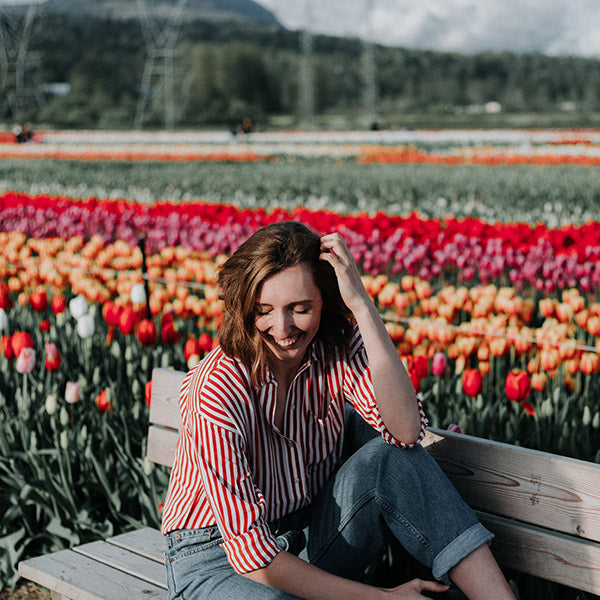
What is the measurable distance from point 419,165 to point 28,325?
45.6 feet

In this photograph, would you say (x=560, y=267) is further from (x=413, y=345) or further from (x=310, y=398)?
(x=310, y=398)

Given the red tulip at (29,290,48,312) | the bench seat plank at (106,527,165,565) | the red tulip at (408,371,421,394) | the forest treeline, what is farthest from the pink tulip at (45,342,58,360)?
the forest treeline

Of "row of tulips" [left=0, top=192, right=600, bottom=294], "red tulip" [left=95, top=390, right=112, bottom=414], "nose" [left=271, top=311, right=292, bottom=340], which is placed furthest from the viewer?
"row of tulips" [left=0, top=192, right=600, bottom=294]

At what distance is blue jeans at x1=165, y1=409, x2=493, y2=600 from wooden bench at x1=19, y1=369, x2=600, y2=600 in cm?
15

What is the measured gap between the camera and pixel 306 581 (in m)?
1.83

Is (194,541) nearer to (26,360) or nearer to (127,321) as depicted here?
(26,360)

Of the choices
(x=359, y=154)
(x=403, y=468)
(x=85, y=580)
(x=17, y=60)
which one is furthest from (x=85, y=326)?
(x=17, y=60)

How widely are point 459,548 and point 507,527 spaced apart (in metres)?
0.23

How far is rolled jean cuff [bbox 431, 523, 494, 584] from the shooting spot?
6.07 ft

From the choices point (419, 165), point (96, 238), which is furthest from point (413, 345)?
point (419, 165)

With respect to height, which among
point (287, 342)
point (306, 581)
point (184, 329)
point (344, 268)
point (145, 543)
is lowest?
point (145, 543)

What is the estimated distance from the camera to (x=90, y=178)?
15406 millimetres

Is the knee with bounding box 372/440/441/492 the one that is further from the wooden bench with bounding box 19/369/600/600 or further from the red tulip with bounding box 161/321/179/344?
the red tulip with bounding box 161/321/179/344

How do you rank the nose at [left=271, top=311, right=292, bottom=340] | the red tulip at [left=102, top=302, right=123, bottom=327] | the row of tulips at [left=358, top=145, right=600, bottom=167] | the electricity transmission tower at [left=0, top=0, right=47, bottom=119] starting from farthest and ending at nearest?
the electricity transmission tower at [left=0, top=0, right=47, bottom=119]
the row of tulips at [left=358, top=145, right=600, bottom=167]
the red tulip at [left=102, top=302, right=123, bottom=327]
the nose at [left=271, top=311, right=292, bottom=340]
